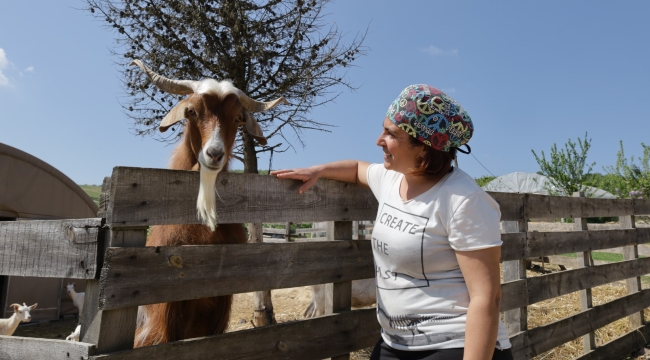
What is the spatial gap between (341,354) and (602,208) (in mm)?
4722

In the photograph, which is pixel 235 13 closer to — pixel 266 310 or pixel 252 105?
pixel 252 105

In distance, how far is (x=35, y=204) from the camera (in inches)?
442

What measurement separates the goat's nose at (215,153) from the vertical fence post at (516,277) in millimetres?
2852

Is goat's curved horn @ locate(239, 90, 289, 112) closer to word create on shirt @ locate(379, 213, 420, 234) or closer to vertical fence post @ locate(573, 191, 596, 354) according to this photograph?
word create on shirt @ locate(379, 213, 420, 234)

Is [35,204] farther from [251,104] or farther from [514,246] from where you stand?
[514,246]

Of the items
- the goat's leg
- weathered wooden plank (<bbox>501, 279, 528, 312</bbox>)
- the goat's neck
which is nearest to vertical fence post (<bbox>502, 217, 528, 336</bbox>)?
weathered wooden plank (<bbox>501, 279, 528, 312</bbox>)

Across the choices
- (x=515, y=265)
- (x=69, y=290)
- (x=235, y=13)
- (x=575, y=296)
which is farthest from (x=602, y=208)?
(x=69, y=290)

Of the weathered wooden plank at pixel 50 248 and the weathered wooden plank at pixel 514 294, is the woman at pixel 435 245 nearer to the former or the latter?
the weathered wooden plank at pixel 50 248

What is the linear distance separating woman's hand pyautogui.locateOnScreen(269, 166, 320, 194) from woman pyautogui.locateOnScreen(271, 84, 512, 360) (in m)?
0.56

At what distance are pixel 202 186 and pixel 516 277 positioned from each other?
3.25 metres

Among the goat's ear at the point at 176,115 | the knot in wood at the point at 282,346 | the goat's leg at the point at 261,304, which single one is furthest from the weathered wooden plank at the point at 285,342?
the goat's leg at the point at 261,304

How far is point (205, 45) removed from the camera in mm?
5855

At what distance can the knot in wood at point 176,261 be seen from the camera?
7.00 ft

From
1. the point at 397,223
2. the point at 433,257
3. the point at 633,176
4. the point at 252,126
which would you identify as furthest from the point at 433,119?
the point at 633,176
